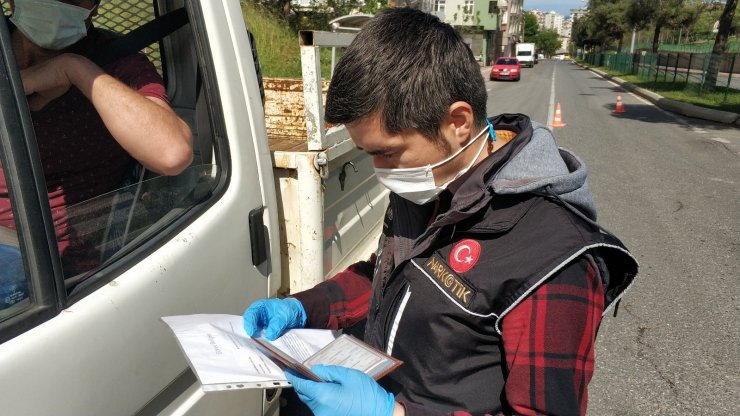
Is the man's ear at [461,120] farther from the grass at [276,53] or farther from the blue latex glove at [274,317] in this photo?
the grass at [276,53]

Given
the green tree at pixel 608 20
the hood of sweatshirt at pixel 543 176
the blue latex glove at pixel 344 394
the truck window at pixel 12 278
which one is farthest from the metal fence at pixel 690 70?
the truck window at pixel 12 278

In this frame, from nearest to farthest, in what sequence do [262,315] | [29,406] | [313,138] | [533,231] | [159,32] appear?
[29,406] < [533,231] < [262,315] < [159,32] < [313,138]

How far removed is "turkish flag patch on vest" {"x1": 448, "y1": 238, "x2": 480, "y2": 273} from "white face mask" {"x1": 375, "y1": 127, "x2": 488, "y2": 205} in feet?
0.71

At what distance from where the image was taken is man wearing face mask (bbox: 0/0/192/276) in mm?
1273

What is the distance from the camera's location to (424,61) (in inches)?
47.1

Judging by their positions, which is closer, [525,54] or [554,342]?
[554,342]

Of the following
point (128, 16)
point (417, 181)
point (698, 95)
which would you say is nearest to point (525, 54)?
point (698, 95)

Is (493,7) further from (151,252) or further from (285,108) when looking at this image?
(151,252)

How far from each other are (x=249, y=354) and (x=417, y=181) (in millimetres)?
598

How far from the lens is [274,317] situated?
1.58 metres

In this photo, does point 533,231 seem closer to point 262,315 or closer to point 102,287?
point 262,315

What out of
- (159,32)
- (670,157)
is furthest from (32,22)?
(670,157)

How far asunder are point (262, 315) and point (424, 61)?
0.85 meters

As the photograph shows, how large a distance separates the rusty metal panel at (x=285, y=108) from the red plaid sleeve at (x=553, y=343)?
1786 mm
